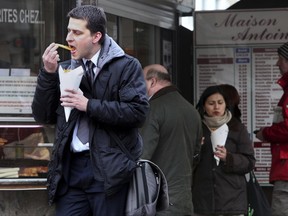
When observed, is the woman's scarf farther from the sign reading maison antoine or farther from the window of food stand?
the sign reading maison antoine

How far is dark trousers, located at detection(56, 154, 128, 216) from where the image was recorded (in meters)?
3.90

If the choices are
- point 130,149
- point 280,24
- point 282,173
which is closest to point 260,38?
point 280,24

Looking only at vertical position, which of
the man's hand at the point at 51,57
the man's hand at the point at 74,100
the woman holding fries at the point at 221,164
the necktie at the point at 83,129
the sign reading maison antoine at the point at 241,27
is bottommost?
the woman holding fries at the point at 221,164

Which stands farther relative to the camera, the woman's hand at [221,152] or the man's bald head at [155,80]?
the woman's hand at [221,152]

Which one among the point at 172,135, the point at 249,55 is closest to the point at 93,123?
the point at 172,135

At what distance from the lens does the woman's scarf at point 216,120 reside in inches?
250

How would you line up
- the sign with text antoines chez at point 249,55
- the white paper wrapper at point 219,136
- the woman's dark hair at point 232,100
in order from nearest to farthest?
the white paper wrapper at point 219,136 < the woman's dark hair at point 232,100 < the sign with text antoines chez at point 249,55

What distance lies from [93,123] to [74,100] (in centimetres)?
17

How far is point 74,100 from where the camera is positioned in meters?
3.82

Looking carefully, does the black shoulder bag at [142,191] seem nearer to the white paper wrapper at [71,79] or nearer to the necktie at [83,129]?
the necktie at [83,129]

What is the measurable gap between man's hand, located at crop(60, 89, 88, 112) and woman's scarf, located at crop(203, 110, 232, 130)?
8.70 ft

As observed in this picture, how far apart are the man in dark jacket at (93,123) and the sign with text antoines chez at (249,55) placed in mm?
4308

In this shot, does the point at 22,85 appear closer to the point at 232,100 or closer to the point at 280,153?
the point at 232,100

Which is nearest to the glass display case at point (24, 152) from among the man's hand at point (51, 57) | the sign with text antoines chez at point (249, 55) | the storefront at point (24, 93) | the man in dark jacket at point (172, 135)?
the storefront at point (24, 93)
